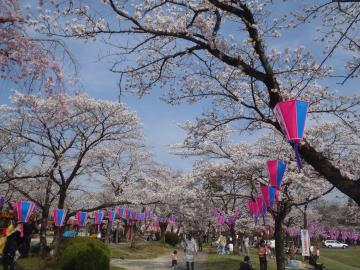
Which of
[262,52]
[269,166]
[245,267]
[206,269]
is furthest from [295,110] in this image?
[206,269]

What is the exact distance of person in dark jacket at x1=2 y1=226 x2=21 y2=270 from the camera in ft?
37.0

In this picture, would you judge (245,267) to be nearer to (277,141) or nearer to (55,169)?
(277,141)

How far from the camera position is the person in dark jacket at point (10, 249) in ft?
37.0

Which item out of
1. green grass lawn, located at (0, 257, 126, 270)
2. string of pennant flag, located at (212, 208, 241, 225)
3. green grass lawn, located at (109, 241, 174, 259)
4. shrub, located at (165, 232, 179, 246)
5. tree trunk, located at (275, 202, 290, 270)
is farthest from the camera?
shrub, located at (165, 232, 179, 246)

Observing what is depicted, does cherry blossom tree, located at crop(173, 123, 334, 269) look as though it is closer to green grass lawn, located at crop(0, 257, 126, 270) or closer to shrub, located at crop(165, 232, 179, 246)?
green grass lawn, located at crop(0, 257, 126, 270)

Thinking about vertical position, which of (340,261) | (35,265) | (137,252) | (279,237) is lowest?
(35,265)

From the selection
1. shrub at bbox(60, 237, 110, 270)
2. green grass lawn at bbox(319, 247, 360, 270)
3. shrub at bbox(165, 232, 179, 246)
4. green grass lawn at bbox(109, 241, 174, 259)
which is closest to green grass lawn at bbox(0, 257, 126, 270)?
shrub at bbox(60, 237, 110, 270)

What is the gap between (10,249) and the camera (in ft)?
37.2

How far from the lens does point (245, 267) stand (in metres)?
12.9

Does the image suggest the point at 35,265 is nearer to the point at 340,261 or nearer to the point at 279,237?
the point at 279,237

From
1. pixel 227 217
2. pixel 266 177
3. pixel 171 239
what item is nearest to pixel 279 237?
pixel 266 177

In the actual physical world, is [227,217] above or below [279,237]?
above

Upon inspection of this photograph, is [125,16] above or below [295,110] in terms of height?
above

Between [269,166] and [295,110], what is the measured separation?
4.85 metres
